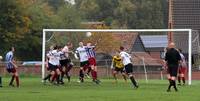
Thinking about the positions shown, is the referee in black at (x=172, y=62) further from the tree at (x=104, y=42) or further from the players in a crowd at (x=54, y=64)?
the tree at (x=104, y=42)

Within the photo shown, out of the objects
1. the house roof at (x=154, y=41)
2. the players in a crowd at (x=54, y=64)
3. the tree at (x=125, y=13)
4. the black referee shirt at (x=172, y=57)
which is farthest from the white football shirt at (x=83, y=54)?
the tree at (x=125, y=13)

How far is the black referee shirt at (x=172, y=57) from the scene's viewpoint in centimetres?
2722

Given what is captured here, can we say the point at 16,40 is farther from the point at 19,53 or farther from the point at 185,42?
the point at 185,42

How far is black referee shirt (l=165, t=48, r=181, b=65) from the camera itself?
27219mm

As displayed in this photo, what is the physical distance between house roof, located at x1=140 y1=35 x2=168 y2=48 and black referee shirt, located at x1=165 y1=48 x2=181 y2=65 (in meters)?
56.6

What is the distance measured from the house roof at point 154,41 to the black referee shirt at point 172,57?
56645 mm

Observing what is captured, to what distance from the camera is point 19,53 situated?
7744 centimetres

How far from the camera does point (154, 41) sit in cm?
9294

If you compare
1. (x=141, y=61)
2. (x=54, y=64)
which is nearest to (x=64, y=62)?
(x=54, y=64)

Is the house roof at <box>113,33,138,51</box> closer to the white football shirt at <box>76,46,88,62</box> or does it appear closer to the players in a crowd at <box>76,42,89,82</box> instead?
the players in a crowd at <box>76,42,89,82</box>

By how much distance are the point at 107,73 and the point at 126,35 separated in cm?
406

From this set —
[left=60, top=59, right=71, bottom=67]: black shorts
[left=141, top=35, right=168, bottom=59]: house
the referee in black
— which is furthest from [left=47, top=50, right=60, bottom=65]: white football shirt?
[left=141, top=35, right=168, bottom=59]: house

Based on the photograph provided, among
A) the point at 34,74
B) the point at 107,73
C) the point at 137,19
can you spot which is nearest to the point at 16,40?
the point at 34,74

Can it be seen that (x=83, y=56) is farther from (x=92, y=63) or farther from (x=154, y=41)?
(x=154, y=41)
